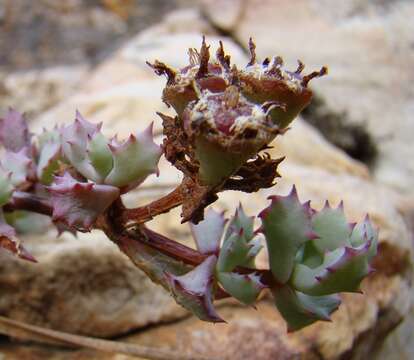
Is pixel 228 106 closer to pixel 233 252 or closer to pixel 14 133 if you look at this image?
pixel 233 252

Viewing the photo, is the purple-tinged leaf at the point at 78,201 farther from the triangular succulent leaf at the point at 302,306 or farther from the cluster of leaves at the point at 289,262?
the triangular succulent leaf at the point at 302,306

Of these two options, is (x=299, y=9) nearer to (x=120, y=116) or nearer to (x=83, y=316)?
(x=120, y=116)

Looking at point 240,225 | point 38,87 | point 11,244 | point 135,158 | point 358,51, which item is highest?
point 135,158

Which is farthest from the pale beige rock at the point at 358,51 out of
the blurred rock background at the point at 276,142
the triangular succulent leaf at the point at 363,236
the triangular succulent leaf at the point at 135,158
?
the triangular succulent leaf at the point at 135,158

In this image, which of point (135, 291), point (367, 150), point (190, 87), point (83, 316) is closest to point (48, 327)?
point (83, 316)

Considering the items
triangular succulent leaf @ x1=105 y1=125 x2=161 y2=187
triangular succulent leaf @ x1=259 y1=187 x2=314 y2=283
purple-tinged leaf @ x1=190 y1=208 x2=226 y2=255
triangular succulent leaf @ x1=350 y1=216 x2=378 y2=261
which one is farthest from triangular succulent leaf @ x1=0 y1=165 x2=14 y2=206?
triangular succulent leaf @ x1=350 y1=216 x2=378 y2=261

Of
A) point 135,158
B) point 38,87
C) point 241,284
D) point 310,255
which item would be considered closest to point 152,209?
point 135,158
